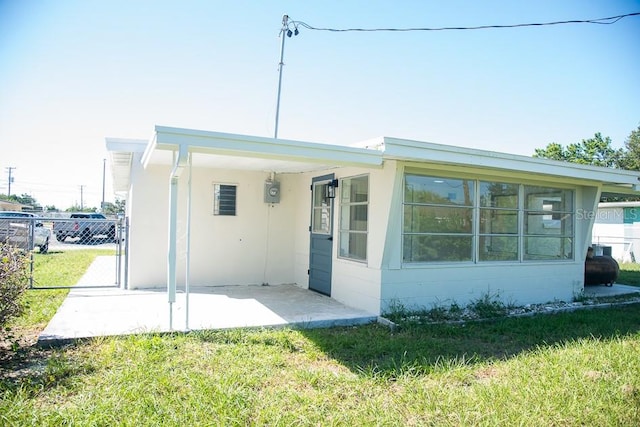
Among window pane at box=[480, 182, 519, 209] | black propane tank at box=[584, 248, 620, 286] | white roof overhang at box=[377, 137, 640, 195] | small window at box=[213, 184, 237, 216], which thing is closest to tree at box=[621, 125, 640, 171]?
black propane tank at box=[584, 248, 620, 286]

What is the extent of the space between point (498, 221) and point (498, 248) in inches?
17.5

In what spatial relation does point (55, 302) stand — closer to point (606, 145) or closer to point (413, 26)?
point (413, 26)

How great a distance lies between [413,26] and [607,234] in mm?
15316

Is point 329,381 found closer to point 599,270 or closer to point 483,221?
point 483,221

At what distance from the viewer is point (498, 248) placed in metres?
6.90

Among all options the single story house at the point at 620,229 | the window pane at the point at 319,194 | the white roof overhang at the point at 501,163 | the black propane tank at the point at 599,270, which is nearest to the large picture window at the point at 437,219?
the white roof overhang at the point at 501,163

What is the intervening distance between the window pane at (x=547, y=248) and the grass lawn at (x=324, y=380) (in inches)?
96.7

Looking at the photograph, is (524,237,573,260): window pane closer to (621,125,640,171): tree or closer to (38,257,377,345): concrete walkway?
(38,257,377,345): concrete walkway

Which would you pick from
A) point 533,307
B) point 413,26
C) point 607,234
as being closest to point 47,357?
point 533,307

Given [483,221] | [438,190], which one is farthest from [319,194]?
[483,221]

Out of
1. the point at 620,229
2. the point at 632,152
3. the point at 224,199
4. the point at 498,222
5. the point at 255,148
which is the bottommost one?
the point at 620,229

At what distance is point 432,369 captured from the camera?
379cm

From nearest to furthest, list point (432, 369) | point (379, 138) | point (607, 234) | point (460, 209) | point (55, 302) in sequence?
point (432, 369) → point (379, 138) → point (55, 302) → point (460, 209) → point (607, 234)

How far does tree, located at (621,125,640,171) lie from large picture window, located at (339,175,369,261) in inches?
1206
